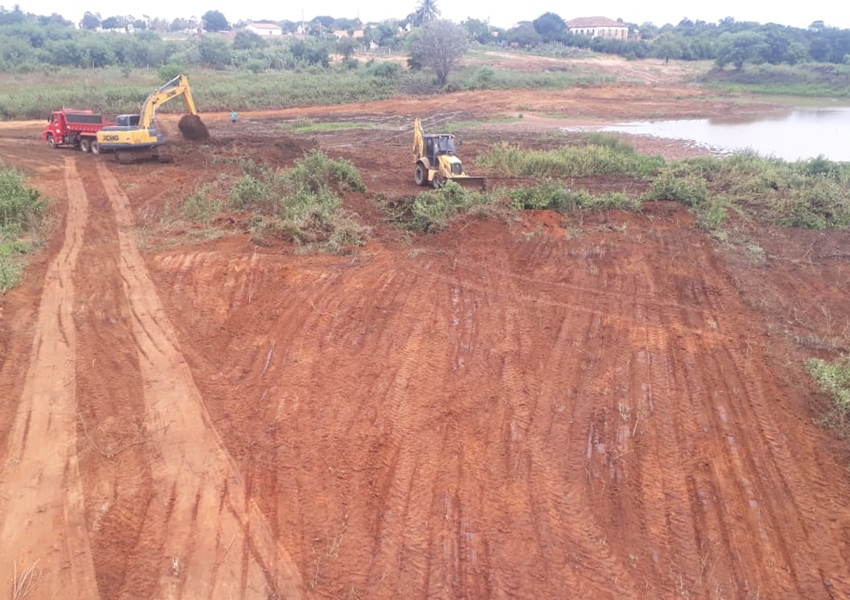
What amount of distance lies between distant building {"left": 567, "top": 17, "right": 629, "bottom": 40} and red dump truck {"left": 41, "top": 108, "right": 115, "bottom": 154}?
363 ft

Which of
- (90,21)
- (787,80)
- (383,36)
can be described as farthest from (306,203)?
(90,21)

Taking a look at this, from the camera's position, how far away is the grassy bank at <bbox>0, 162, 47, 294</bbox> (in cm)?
1313

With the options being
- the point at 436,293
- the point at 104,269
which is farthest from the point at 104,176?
the point at 436,293

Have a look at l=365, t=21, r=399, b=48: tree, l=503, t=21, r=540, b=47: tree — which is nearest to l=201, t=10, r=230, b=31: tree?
l=365, t=21, r=399, b=48: tree

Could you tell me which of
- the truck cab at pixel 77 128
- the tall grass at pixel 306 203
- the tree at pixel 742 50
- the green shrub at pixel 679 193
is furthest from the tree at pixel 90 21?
the green shrub at pixel 679 193

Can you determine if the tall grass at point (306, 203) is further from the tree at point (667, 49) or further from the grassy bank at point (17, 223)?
the tree at point (667, 49)

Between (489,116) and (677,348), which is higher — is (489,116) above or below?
above

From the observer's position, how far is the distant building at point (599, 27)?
120 meters

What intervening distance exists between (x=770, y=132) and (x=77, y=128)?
38.8 meters

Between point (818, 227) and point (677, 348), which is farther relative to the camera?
point (818, 227)

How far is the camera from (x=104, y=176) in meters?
21.7

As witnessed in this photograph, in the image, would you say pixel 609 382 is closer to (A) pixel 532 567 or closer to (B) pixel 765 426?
(B) pixel 765 426

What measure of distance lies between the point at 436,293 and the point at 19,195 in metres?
12.2

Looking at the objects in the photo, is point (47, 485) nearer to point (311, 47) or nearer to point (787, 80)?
point (311, 47)
